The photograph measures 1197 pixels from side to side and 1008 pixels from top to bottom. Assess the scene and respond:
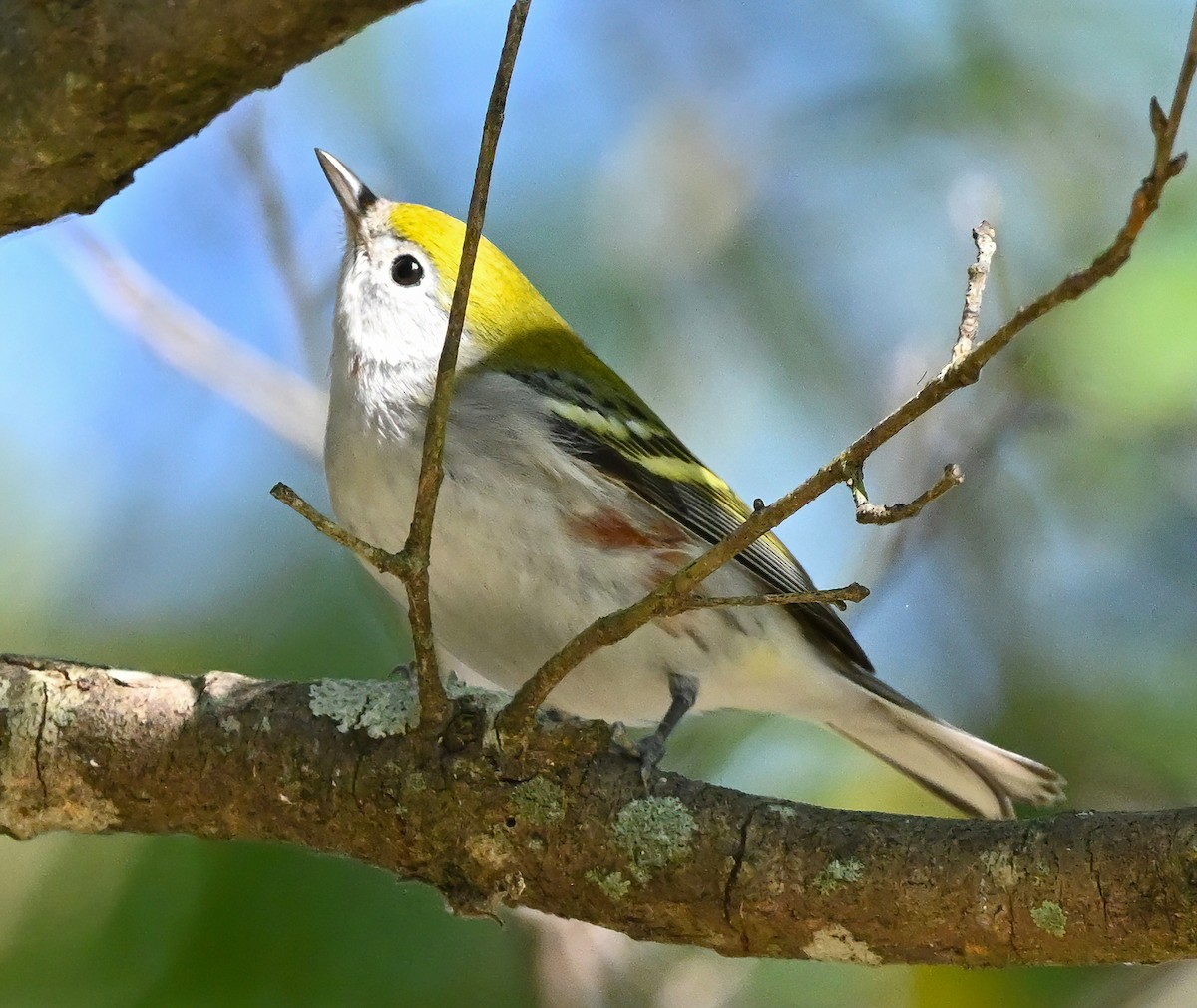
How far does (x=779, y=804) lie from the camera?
2105 millimetres

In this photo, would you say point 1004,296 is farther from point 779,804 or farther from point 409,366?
point 779,804

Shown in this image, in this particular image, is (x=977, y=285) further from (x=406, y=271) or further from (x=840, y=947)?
(x=406, y=271)

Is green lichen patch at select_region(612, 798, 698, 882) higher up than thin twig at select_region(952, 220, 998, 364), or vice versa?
thin twig at select_region(952, 220, 998, 364)

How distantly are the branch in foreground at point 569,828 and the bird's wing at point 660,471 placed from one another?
Answer: 90cm

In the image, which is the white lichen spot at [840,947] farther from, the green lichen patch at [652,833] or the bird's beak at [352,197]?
the bird's beak at [352,197]

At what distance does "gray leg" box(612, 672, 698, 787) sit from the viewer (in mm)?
2207

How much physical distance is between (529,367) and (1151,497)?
205 cm

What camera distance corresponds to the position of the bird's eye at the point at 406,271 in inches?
131

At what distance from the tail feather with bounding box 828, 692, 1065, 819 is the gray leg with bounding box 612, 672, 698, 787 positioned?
0.55 m

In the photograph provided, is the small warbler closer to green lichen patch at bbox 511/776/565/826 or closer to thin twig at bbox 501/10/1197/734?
green lichen patch at bbox 511/776/565/826

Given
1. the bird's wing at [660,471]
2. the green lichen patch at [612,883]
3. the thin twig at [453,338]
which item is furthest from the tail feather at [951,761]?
the thin twig at [453,338]

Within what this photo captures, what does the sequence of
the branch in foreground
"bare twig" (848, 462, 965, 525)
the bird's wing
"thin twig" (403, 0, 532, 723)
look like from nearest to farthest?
"bare twig" (848, 462, 965, 525) → "thin twig" (403, 0, 532, 723) → the branch in foreground → the bird's wing

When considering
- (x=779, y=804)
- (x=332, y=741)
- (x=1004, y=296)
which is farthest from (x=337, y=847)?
(x=1004, y=296)

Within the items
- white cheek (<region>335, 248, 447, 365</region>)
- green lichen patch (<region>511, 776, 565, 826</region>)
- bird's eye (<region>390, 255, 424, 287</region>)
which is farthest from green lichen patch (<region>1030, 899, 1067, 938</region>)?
bird's eye (<region>390, 255, 424, 287</region>)
